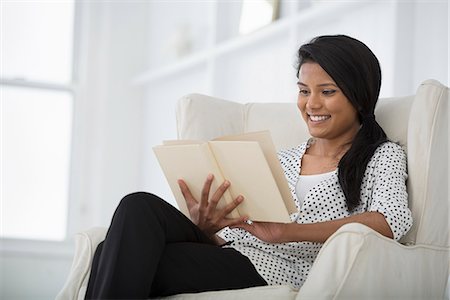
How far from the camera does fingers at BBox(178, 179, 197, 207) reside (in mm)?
2277

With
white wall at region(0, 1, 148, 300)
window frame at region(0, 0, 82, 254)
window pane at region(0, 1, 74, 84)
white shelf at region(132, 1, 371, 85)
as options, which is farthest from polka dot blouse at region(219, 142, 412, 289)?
window pane at region(0, 1, 74, 84)

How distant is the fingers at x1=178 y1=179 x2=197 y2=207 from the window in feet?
10.5

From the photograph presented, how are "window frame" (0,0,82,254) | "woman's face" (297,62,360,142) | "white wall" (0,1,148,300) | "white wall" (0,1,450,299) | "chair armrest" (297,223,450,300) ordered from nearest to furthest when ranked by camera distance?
"chair armrest" (297,223,450,300) < "woman's face" (297,62,360,142) < "white wall" (0,1,450,299) < "window frame" (0,0,82,254) < "white wall" (0,1,148,300)

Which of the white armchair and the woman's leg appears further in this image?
the woman's leg

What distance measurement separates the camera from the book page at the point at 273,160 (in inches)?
81.0

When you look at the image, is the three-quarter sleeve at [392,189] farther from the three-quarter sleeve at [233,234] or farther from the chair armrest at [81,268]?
the chair armrest at [81,268]

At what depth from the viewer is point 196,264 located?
2.08 meters

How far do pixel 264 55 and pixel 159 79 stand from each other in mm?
1261

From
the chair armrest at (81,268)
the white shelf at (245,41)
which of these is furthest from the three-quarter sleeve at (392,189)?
the white shelf at (245,41)

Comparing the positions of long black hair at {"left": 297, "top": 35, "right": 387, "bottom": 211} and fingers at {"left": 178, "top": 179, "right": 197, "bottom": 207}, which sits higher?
long black hair at {"left": 297, "top": 35, "right": 387, "bottom": 211}

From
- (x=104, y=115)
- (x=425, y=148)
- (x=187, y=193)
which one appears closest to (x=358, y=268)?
(x=425, y=148)

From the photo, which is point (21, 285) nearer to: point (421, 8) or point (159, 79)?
point (159, 79)

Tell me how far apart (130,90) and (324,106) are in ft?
10.8

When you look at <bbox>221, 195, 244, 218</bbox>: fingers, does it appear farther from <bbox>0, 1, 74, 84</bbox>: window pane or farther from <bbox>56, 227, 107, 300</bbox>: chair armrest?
<bbox>0, 1, 74, 84</bbox>: window pane
